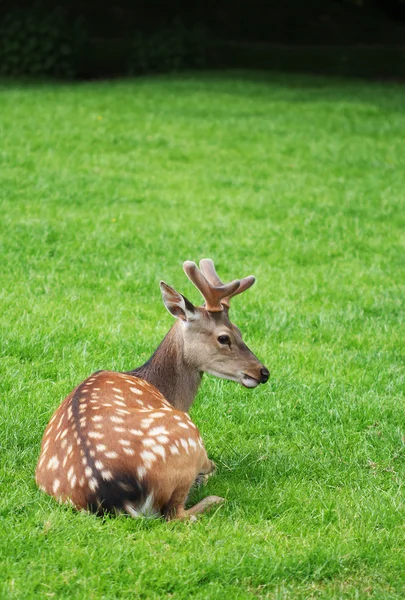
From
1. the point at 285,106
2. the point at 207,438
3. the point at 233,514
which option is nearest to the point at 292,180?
the point at 285,106

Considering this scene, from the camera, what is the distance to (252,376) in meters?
5.31

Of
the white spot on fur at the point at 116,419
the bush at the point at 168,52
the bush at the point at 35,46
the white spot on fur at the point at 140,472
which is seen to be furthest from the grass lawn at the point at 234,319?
the bush at the point at 168,52

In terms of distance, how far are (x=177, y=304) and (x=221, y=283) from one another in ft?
1.46

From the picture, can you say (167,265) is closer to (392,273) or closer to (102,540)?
(392,273)

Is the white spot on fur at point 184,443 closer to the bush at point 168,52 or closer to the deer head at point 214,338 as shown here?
the deer head at point 214,338

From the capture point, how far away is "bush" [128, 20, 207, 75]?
23734 millimetres

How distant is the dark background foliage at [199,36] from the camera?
2267 centimetres

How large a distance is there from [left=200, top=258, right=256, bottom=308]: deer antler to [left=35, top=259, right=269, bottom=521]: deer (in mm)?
29

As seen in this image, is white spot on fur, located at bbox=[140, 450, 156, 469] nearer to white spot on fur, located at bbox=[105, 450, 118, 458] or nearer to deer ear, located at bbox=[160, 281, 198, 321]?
white spot on fur, located at bbox=[105, 450, 118, 458]

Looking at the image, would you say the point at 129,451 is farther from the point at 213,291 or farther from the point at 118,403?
the point at 213,291

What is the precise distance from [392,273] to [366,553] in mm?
5350

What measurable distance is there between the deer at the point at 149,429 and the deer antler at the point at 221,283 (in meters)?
0.03

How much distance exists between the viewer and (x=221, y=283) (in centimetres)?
572

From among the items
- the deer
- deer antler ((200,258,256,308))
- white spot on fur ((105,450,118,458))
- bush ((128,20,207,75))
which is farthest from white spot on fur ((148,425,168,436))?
bush ((128,20,207,75))
